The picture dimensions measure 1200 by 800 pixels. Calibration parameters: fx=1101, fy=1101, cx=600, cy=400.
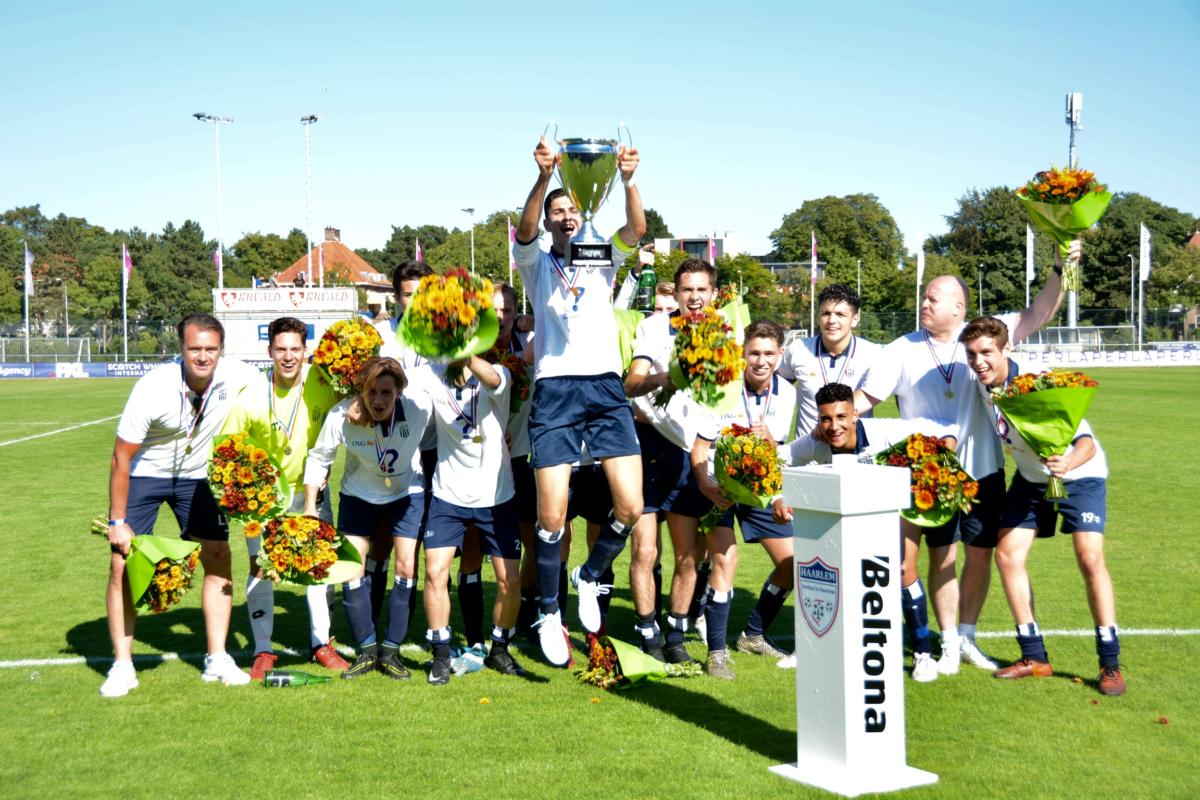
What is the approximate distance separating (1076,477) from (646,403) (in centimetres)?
263

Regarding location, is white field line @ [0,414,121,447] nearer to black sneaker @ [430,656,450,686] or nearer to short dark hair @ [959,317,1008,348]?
black sneaker @ [430,656,450,686]

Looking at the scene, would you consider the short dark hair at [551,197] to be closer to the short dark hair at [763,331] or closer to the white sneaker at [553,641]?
the short dark hair at [763,331]

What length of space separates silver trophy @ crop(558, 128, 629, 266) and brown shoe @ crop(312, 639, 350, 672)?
3008 millimetres

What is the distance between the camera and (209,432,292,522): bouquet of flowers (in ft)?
20.7

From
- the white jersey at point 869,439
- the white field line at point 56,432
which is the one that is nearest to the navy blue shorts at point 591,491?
the white jersey at point 869,439

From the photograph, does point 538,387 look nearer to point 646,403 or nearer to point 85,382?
point 646,403

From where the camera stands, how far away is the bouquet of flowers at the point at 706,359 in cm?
613

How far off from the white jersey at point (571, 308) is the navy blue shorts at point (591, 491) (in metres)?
1.00

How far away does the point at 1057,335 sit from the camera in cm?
6203

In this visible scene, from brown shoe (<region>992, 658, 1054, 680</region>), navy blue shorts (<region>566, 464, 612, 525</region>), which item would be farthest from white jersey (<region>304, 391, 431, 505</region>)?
brown shoe (<region>992, 658, 1054, 680</region>)

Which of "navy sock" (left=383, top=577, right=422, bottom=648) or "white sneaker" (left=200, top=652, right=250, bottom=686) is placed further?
"navy sock" (left=383, top=577, right=422, bottom=648)

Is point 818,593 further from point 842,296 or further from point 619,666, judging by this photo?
point 842,296

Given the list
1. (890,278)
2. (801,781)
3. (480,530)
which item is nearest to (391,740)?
(480,530)

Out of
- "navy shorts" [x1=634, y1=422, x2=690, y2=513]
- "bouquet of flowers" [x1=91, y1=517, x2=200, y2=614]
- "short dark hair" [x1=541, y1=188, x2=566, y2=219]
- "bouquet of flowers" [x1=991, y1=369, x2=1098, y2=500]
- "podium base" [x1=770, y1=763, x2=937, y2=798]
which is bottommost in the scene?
"podium base" [x1=770, y1=763, x2=937, y2=798]
